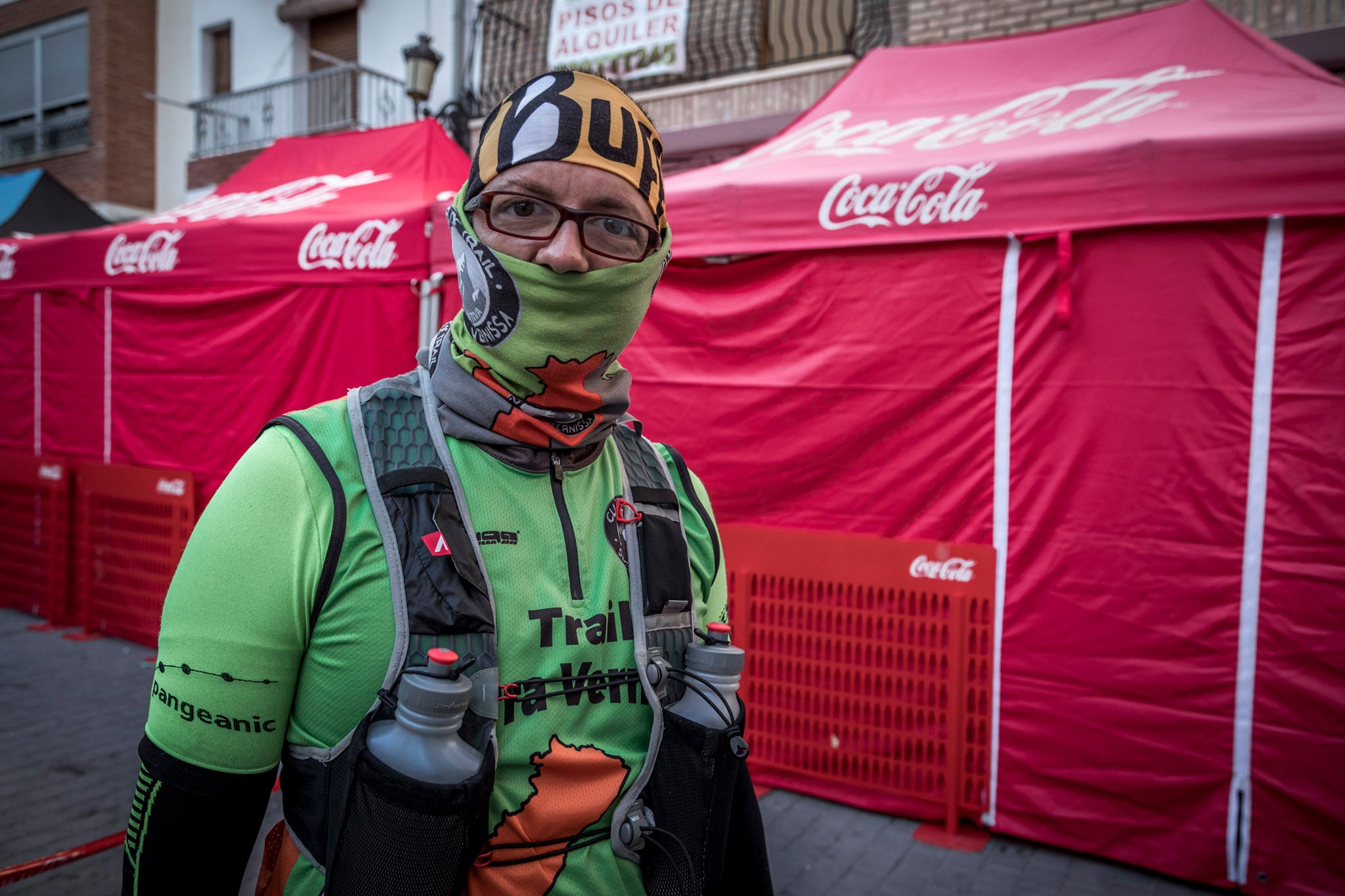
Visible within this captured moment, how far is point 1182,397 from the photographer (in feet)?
11.2

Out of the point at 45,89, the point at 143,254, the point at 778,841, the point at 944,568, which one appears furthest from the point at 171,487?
the point at 45,89

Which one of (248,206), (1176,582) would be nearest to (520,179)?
(1176,582)

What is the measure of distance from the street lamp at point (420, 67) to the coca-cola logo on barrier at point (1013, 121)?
5.71m

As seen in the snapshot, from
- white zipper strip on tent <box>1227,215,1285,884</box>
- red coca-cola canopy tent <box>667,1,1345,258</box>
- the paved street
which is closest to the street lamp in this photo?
red coca-cola canopy tent <box>667,1,1345,258</box>

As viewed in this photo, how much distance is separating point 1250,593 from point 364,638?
11.1ft

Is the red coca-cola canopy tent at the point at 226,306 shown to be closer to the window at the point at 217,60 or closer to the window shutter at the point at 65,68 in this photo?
the window at the point at 217,60

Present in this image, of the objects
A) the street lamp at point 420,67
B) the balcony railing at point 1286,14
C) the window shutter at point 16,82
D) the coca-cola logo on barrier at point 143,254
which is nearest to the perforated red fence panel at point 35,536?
the coca-cola logo on barrier at point 143,254

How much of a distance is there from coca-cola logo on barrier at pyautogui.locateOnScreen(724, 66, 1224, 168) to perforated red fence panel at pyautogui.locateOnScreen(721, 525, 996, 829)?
5.95ft

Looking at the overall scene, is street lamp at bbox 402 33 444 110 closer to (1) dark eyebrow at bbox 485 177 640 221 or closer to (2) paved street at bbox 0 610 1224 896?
(2) paved street at bbox 0 610 1224 896

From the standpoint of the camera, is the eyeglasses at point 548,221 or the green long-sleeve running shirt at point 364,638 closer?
the green long-sleeve running shirt at point 364,638

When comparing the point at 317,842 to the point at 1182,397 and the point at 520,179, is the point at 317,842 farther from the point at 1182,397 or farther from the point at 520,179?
the point at 1182,397

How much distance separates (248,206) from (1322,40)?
7.22 m

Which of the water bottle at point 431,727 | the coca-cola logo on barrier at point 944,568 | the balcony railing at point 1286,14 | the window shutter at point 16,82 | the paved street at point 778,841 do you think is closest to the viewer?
the water bottle at point 431,727

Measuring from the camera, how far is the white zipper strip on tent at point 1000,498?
3705 millimetres
